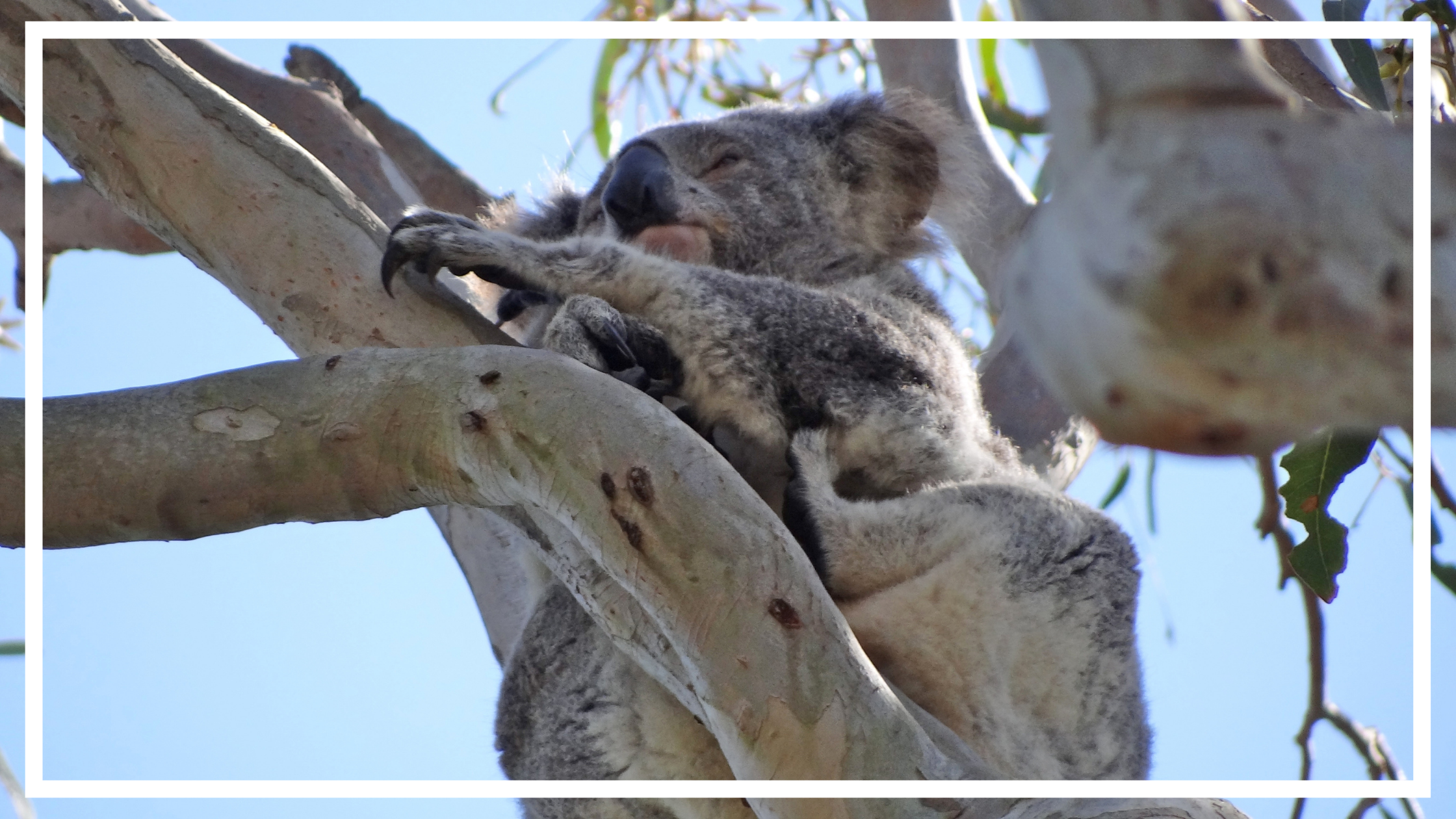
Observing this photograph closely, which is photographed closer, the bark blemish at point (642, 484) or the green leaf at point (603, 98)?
the bark blemish at point (642, 484)

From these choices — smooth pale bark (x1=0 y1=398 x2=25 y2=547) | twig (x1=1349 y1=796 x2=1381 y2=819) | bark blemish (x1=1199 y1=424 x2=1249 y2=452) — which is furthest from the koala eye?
bark blemish (x1=1199 y1=424 x2=1249 y2=452)

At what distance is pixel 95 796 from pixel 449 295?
0.80 meters

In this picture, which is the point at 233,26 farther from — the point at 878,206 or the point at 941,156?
the point at 941,156

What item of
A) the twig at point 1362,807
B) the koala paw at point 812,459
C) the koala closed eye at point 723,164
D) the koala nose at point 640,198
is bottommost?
the twig at point 1362,807

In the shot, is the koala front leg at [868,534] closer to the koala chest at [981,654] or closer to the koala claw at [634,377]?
the koala chest at [981,654]

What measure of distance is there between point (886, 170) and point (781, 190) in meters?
0.30

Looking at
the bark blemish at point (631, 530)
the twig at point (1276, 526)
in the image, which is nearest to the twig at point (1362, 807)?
the twig at point (1276, 526)

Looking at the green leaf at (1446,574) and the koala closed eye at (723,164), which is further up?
the koala closed eye at (723,164)

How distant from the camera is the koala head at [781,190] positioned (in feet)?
8.63

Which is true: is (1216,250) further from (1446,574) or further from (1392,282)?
(1446,574)

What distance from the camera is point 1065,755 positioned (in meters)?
1.95

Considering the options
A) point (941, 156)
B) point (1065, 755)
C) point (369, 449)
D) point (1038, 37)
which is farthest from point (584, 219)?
point (1038, 37)

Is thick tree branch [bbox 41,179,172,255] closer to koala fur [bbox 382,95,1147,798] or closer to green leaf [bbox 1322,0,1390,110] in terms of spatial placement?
koala fur [bbox 382,95,1147,798]

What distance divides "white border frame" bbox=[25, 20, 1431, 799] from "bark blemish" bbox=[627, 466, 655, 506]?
12.9 inches
